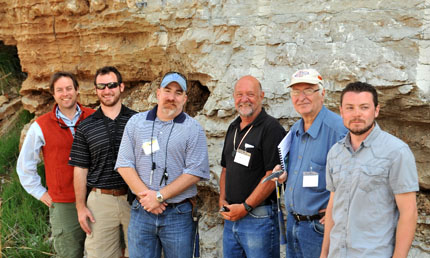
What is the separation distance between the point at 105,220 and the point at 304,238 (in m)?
1.81

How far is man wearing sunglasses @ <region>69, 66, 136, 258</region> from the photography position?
3.83m

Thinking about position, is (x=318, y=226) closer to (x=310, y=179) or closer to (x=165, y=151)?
(x=310, y=179)

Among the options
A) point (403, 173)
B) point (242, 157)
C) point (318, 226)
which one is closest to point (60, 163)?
point (242, 157)

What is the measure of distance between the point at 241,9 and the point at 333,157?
7.98 feet

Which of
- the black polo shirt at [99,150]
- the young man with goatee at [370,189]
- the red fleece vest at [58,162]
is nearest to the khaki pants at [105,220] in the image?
the black polo shirt at [99,150]

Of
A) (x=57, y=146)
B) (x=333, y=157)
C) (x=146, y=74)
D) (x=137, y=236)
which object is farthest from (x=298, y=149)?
(x=146, y=74)

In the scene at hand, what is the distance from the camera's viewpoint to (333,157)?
8.77ft

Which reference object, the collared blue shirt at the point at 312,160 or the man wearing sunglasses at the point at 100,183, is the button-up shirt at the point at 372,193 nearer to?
the collared blue shirt at the point at 312,160

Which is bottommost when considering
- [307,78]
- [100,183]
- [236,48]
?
[100,183]

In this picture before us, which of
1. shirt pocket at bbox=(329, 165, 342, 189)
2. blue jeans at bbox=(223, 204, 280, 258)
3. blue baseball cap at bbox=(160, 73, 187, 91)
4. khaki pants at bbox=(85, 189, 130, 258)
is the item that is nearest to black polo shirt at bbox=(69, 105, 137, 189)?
khaki pants at bbox=(85, 189, 130, 258)

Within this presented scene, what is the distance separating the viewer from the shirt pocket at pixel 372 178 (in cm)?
241

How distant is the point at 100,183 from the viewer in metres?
3.84

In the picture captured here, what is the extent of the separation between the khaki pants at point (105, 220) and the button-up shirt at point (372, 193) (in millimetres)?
2011

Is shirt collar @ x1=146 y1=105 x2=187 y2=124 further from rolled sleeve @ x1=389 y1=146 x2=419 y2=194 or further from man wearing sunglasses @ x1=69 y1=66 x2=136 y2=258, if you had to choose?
rolled sleeve @ x1=389 y1=146 x2=419 y2=194
